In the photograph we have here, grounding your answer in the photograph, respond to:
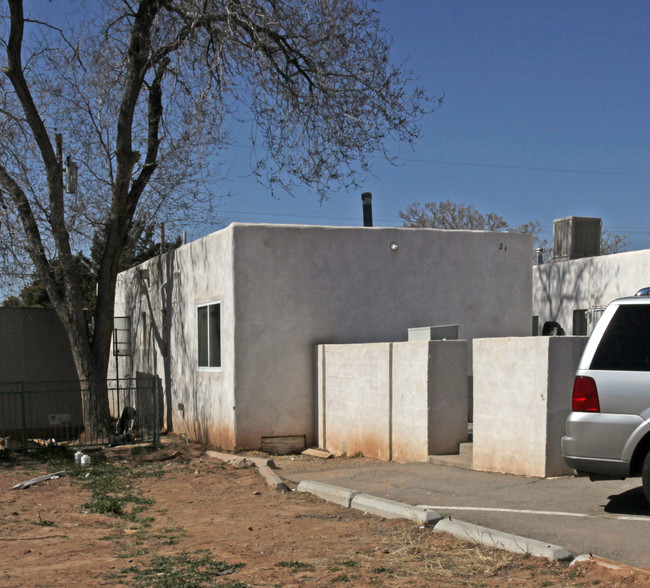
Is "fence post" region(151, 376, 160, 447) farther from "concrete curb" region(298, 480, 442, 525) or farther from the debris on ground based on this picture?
"concrete curb" region(298, 480, 442, 525)

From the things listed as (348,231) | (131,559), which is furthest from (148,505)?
(348,231)

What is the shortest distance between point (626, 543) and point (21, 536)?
5.58 metres

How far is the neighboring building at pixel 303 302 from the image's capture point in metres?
14.0

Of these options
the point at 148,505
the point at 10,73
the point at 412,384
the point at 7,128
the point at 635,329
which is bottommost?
the point at 148,505

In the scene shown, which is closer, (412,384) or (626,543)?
(626,543)

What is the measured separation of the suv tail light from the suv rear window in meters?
0.14

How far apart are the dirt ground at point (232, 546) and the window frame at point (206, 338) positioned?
422cm

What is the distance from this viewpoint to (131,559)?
6.59m

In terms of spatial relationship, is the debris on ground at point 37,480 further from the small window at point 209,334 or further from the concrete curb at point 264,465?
the small window at point 209,334

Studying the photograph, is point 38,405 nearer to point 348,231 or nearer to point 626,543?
point 348,231

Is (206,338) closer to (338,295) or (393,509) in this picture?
(338,295)

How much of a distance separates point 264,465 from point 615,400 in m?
6.04

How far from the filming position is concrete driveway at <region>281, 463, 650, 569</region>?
6.25 metres

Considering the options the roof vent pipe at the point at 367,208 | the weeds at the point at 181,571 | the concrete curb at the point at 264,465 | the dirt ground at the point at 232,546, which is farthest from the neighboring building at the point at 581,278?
the weeds at the point at 181,571
